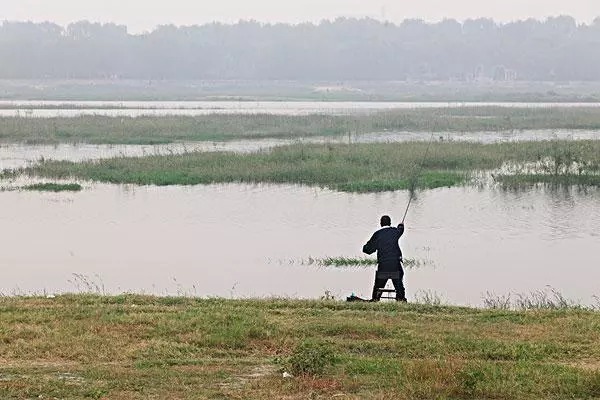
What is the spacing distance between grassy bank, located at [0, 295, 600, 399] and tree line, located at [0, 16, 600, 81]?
496 ft

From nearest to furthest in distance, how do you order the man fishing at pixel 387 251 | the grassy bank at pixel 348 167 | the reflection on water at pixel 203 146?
the man fishing at pixel 387 251 → the grassy bank at pixel 348 167 → the reflection on water at pixel 203 146

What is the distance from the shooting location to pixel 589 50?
180000 mm

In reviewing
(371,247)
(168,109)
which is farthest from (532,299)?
(168,109)

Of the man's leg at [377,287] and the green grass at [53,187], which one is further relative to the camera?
the green grass at [53,187]

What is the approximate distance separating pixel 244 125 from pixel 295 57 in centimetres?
12159

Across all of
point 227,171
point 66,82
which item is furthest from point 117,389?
point 66,82

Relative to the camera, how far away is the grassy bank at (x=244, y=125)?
2000 inches

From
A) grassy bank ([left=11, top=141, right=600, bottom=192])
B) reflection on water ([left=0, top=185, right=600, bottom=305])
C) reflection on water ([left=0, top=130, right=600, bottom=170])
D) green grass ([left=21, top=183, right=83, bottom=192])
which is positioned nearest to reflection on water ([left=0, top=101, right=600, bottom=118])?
reflection on water ([left=0, top=130, right=600, bottom=170])

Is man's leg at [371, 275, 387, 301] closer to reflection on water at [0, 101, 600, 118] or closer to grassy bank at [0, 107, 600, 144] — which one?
grassy bank at [0, 107, 600, 144]

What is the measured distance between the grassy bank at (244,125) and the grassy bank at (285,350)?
121ft

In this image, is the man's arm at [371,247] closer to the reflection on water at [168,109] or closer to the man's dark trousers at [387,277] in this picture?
the man's dark trousers at [387,277]

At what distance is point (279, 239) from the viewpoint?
Answer: 2419cm

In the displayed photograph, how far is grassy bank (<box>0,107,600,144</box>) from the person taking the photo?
50812 millimetres

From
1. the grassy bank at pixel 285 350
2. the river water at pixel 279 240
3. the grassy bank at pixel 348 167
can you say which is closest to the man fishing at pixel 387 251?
the grassy bank at pixel 285 350
